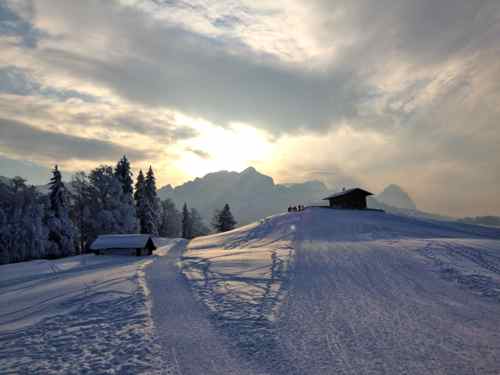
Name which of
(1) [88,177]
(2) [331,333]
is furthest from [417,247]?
(1) [88,177]

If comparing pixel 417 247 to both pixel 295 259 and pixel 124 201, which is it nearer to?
pixel 295 259

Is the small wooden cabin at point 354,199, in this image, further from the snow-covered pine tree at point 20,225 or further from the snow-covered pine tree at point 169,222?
the snow-covered pine tree at point 20,225

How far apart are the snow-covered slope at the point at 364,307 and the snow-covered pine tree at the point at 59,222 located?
3429 centimetres

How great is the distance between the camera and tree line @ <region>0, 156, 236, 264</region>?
39.4 meters

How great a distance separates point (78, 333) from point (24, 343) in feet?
4.89

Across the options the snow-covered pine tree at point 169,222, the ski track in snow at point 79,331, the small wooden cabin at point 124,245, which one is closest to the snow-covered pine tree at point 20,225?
the small wooden cabin at point 124,245

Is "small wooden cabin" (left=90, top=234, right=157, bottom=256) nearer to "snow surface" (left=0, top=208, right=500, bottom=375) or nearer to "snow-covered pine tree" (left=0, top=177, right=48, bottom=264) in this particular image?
"snow-covered pine tree" (left=0, top=177, right=48, bottom=264)

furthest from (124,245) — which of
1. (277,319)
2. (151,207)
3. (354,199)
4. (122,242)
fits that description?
(354,199)

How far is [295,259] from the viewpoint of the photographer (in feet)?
71.6

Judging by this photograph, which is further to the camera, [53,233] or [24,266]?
[53,233]

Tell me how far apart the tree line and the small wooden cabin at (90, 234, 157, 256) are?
25.1ft

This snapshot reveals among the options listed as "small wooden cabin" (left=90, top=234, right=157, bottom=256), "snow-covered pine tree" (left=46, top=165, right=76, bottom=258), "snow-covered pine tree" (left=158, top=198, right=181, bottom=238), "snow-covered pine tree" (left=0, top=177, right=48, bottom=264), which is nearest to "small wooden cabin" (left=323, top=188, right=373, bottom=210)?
"small wooden cabin" (left=90, top=234, right=157, bottom=256)

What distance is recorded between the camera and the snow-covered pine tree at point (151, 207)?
2462 inches

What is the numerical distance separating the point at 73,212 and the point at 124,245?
22273 millimetres
